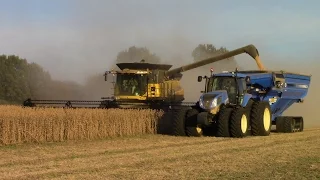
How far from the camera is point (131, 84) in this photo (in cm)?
2359

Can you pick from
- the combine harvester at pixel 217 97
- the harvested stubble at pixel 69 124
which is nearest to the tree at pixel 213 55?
the combine harvester at pixel 217 97

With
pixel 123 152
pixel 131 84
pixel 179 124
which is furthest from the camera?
pixel 131 84

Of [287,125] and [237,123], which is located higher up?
[237,123]

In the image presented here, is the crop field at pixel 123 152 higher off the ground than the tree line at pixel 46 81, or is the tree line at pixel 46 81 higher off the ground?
the tree line at pixel 46 81

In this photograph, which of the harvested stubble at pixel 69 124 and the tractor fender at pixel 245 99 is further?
the tractor fender at pixel 245 99

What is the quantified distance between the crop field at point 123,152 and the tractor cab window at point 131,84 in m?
3.65

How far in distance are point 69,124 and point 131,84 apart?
7468 mm

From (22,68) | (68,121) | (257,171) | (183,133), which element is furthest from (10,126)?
(22,68)

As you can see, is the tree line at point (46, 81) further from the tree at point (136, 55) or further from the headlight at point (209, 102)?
the headlight at point (209, 102)

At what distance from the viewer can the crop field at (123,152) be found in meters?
9.25

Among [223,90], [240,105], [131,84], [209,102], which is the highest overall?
[131,84]

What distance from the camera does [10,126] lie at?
14633 millimetres

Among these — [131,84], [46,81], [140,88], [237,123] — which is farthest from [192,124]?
[46,81]

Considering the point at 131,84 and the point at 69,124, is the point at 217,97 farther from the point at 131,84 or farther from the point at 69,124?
the point at 131,84
